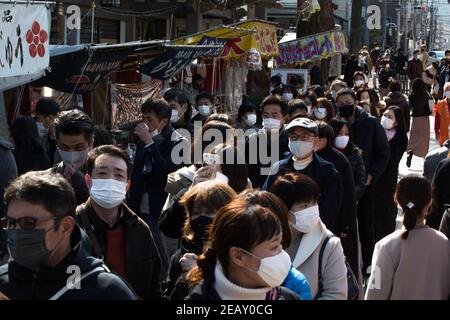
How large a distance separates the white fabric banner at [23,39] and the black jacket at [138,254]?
3.79m

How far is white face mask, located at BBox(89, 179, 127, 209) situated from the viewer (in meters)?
4.85

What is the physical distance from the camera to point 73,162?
586 centimetres

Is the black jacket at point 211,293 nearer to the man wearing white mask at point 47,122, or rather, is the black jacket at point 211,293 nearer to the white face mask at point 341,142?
the man wearing white mask at point 47,122

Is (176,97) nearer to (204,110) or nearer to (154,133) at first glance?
(204,110)

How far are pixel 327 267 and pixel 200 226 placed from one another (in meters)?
0.72

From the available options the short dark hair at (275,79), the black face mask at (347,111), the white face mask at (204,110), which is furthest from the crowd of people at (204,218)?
the short dark hair at (275,79)

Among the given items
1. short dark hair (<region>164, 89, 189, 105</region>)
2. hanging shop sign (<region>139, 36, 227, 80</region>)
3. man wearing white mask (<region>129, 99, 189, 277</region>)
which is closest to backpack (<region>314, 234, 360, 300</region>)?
man wearing white mask (<region>129, 99, 189, 277</region>)

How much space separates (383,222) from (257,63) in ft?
26.1

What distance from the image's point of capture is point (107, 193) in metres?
4.86

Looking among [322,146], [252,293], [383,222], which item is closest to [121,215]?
[252,293]

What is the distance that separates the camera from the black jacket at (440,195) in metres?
6.71

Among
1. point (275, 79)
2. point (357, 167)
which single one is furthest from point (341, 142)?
point (275, 79)

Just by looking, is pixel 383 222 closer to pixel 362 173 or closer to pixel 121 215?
pixel 362 173

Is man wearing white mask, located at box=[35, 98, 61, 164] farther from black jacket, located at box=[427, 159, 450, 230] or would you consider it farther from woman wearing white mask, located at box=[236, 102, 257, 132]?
black jacket, located at box=[427, 159, 450, 230]
